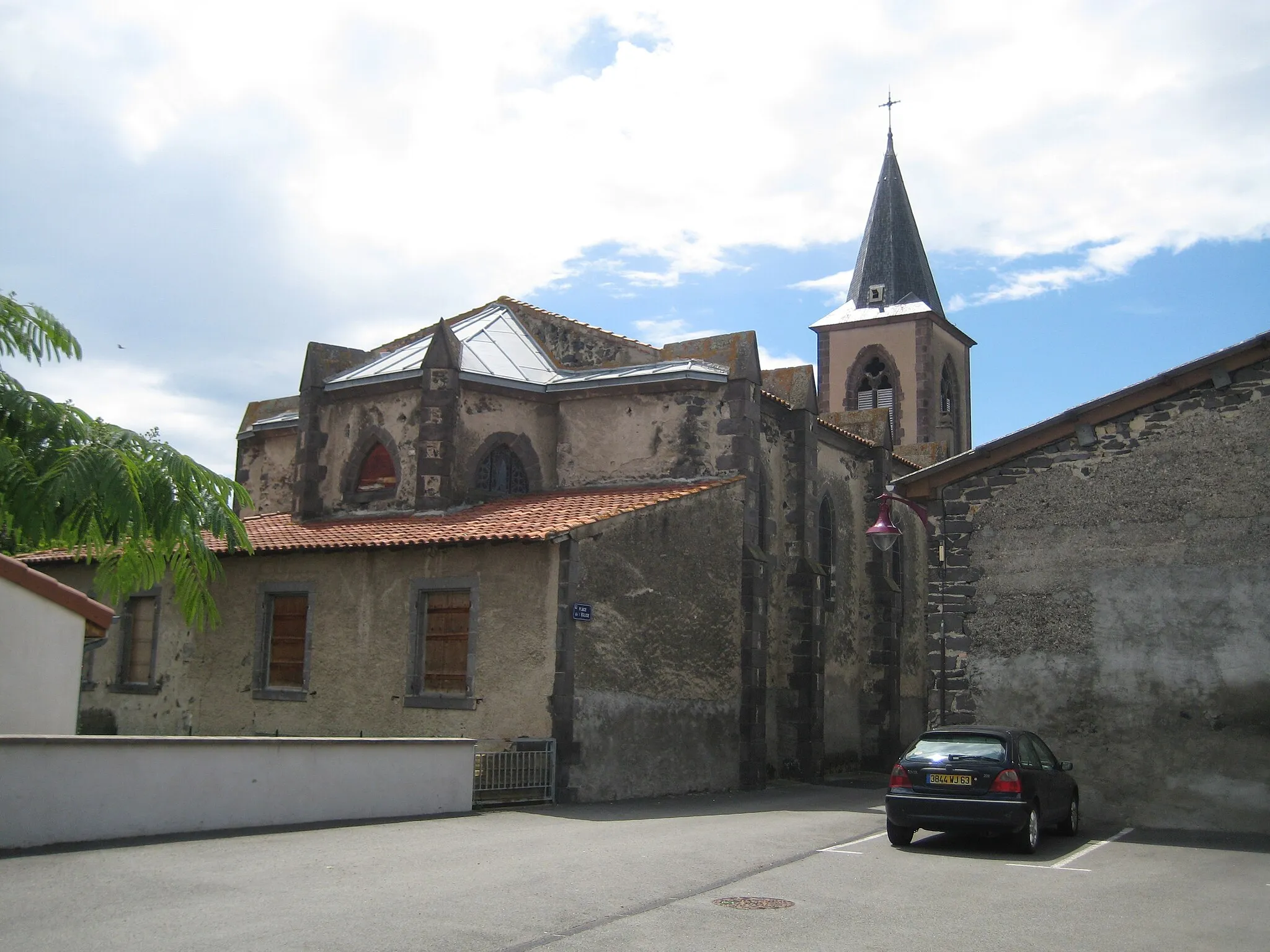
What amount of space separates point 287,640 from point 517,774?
20.3 feet

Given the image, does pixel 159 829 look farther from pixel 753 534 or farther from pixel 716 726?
pixel 753 534

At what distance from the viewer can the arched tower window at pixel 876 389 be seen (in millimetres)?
41812

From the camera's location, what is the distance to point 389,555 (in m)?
19.1

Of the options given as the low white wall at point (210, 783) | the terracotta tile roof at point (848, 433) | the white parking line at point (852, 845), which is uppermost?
the terracotta tile roof at point (848, 433)

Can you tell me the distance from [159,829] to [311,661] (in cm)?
847

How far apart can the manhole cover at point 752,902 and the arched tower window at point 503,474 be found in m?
14.1

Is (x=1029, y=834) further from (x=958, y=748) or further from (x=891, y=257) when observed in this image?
(x=891, y=257)

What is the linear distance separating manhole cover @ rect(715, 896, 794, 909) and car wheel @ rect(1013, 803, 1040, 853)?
386cm

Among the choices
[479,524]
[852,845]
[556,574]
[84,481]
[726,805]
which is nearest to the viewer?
[84,481]

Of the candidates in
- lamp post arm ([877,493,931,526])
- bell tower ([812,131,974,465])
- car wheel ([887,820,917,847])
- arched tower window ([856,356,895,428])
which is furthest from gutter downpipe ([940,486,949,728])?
arched tower window ([856,356,895,428])

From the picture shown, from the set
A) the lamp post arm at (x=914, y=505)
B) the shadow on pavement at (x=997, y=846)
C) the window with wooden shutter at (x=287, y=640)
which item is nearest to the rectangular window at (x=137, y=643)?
the window with wooden shutter at (x=287, y=640)

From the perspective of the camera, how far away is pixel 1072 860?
11.7 meters

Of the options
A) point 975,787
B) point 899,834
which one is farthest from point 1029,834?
point 899,834

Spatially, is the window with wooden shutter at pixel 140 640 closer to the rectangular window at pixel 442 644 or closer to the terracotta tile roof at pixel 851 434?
the rectangular window at pixel 442 644
